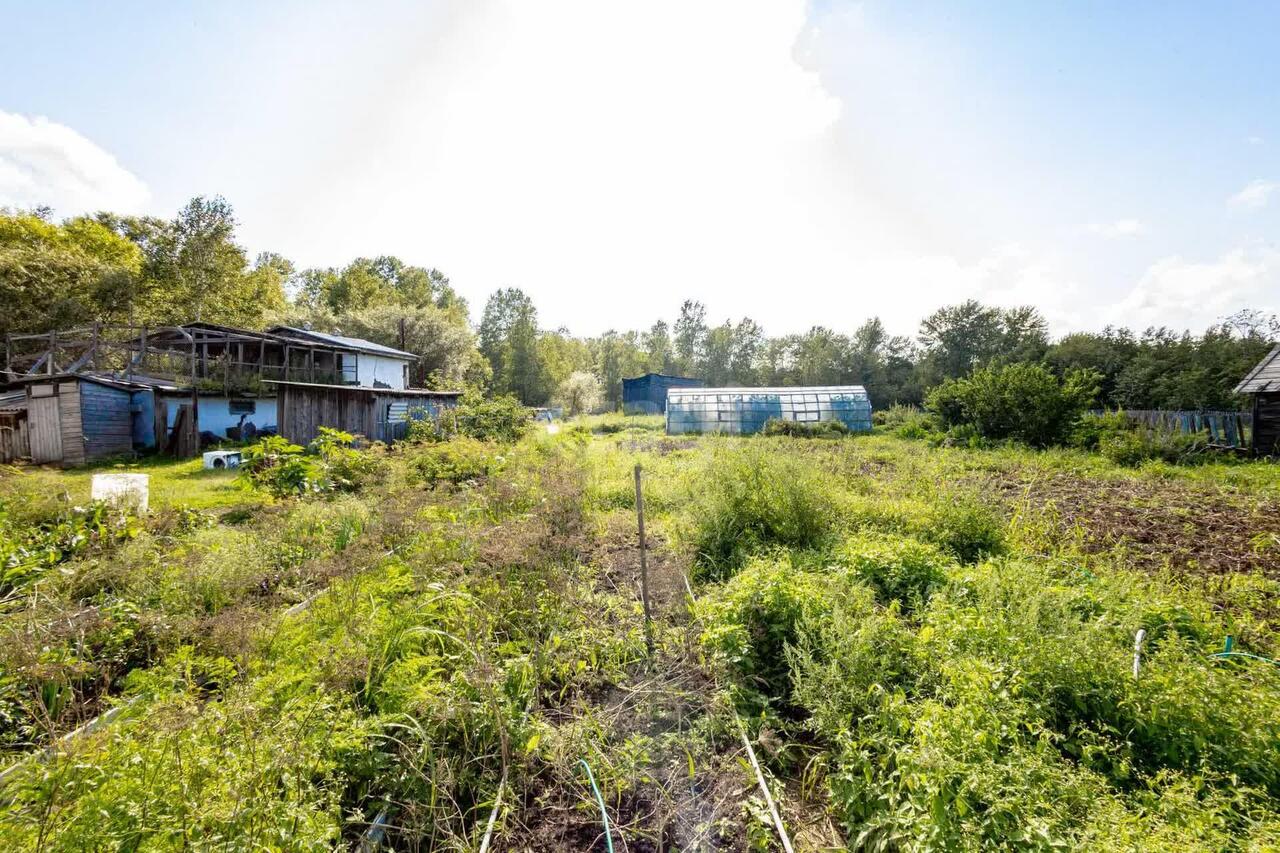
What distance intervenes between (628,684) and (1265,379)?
61.2ft

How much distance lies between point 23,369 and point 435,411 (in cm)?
1577

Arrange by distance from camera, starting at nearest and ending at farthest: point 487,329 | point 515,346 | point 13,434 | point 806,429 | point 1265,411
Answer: point 1265,411 → point 13,434 → point 806,429 → point 515,346 → point 487,329

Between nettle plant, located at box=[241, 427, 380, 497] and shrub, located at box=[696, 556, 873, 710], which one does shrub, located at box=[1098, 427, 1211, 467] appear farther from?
nettle plant, located at box=[241, 427, 380, 497]

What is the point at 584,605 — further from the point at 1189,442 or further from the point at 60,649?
the point at 1189,442

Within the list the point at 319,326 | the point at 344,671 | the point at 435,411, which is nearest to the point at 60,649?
the point at 344,671

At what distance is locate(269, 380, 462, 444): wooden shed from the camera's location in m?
12.0

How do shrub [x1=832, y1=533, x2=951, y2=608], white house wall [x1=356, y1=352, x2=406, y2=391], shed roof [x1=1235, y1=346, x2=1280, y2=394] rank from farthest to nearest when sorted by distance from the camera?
white house wall [x1=356, y1=352, x2=406, y2=391], shed roof [x1=1235, y1=346, x2=1280, y2=394], shrub [x1=832, y1=533, x2=951, y2=608]

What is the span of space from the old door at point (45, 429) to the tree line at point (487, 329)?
10.1 meters

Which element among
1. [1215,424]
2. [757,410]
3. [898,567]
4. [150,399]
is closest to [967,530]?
[898,567]

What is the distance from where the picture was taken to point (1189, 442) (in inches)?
448

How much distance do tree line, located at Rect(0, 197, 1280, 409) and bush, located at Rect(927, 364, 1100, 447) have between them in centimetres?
534

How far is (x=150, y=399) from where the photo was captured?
14383mm

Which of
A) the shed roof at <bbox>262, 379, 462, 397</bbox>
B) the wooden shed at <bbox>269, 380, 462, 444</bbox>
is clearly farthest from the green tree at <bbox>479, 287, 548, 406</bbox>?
the wooden shed at <bbox>269, 380, 462, 444</bbox>

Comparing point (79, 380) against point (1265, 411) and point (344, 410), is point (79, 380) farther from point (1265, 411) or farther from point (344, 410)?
point (1265, 411)
